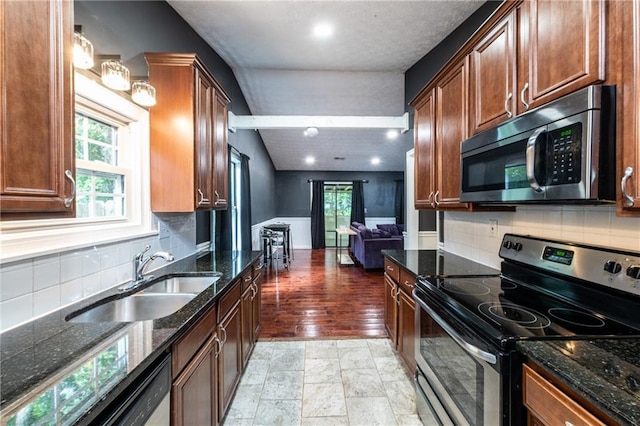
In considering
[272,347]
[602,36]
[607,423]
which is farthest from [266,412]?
[602,36]

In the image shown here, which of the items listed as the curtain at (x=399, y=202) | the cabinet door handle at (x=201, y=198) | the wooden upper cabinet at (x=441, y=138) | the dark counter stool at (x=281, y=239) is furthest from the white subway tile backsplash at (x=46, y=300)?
the curtain at (x=399, y=202)

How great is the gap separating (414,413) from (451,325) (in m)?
0.98

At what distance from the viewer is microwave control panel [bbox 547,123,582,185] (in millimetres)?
963

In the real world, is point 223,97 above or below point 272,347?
above

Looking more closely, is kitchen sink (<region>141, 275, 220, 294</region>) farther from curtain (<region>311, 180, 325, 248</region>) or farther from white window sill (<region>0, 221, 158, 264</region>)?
curtain (<region>311, 180, 325, 248</region>)

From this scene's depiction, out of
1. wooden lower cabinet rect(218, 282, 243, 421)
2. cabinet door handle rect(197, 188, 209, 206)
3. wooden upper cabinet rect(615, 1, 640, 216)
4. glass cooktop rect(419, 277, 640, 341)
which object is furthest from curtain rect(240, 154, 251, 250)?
wooden upper cabinet rect(615, 1, 640, 216)

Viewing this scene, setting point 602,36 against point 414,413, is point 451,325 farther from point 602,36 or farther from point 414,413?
point 602,36

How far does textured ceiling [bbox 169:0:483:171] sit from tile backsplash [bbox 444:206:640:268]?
6.24ft

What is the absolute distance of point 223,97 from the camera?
8.64 ft

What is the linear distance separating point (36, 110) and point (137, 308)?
1147 mm

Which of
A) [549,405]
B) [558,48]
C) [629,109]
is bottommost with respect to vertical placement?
[549,405]

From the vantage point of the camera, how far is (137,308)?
1.55m

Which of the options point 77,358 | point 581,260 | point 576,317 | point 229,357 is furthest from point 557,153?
point 229,357

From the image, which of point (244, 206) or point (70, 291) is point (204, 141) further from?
point (244, 206)
